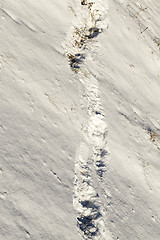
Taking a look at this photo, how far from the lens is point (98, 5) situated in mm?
4012

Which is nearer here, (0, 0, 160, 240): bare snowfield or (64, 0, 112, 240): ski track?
(0, 0, 160, 240): bare snowfield

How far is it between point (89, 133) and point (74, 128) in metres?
0.18

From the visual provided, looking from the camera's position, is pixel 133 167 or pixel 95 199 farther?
pixel 133 167

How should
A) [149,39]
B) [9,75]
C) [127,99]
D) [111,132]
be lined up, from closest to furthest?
[9,75]
[111,132]
[127,99]
[149,39]

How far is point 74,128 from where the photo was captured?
252cm

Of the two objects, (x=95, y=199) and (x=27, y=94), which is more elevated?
(x=27, y=94)

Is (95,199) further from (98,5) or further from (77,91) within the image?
(98,5)

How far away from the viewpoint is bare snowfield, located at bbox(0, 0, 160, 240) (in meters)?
1.87

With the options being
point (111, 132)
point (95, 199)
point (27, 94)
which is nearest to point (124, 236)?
point (95, 199)

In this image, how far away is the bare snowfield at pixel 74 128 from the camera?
1.87m

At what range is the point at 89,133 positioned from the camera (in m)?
2.61

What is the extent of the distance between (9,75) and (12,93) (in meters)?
0.20

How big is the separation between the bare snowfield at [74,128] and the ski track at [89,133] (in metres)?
0.01

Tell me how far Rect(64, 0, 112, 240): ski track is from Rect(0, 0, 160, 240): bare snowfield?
11mm
